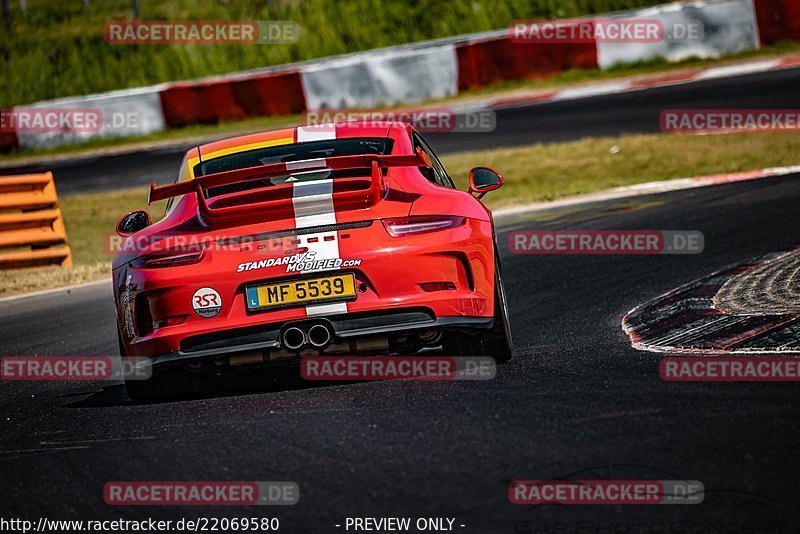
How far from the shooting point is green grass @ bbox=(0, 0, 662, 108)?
1131 inches

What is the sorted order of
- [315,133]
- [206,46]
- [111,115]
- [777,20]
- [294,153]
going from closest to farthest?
[294,153], [315,133], [777,20], [111,115], [206,46]

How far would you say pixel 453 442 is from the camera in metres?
4.42

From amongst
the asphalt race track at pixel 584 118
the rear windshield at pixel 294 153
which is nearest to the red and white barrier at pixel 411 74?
the asphalt race track at pixel 584 118

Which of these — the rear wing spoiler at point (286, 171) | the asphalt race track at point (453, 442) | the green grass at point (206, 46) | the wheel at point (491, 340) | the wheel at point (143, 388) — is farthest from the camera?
the green grass at point (206, 46)

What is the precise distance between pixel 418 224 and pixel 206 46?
25.4 m

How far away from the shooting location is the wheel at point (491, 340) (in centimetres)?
571

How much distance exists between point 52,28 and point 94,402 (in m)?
27.7

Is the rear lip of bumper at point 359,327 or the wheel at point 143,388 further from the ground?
the rear lip of bumper at point 359,327

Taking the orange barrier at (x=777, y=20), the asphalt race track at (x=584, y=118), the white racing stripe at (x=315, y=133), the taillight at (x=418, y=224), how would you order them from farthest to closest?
the orange barrier at (x=777, y=20) → the asphalt race track at (x=584, y=118) → the white racing stripe at (x=315, y=133) → the taillight at (x=418, y=224)

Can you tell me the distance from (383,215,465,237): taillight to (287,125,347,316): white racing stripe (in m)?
0.25

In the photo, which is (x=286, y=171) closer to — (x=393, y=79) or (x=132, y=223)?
(x=132, y=223)

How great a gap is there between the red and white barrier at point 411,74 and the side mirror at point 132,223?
15459mm

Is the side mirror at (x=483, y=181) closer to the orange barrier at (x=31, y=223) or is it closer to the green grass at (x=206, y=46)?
the orange barrier at (x=31, y=223)

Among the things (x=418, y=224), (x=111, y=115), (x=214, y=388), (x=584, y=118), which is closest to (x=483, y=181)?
(x=418, y=224)
